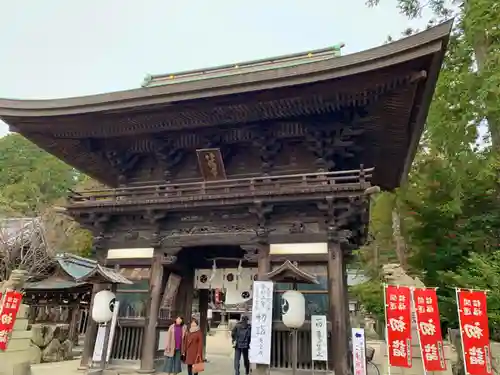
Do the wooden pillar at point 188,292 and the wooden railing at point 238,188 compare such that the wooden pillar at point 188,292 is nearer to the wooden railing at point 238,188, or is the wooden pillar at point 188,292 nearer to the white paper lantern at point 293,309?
the wooden railing at point 238,188

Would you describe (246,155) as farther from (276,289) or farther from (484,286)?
(484,286)

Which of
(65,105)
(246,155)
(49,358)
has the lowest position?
(49,358)

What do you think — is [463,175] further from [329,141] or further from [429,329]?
[429,329]

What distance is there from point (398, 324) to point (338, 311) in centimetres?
149

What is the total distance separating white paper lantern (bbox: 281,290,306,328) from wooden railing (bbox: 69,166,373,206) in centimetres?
211

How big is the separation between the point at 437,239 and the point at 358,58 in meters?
8.91

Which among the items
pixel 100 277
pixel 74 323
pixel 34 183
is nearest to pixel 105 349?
pixel 100 277

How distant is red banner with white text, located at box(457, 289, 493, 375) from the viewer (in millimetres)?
5855

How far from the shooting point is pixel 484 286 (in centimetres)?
877

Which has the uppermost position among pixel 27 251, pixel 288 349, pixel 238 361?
pixel 27 251

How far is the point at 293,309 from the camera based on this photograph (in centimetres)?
745

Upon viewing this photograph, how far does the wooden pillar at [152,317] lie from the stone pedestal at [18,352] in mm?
2700

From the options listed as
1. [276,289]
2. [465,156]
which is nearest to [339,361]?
[276,289]

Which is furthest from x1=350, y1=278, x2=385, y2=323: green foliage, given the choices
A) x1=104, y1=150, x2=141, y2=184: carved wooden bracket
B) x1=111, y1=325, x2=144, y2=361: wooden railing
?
x1=104, y1=150, x2=141, y2=184: carved wooden bracket
